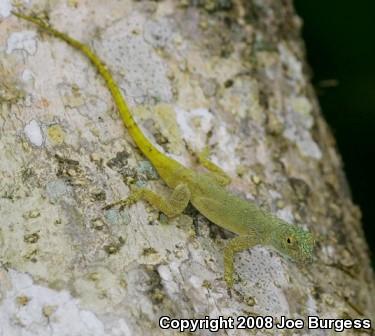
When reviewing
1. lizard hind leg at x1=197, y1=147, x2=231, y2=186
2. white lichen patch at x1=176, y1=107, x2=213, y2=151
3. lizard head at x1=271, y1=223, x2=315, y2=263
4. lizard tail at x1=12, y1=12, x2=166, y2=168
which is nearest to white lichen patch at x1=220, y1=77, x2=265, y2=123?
white lichen patch at x1=176, y1=107, x2=213, y2=151

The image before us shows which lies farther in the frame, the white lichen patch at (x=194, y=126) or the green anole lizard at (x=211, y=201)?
the white lichen patch at (x=194, y=126)

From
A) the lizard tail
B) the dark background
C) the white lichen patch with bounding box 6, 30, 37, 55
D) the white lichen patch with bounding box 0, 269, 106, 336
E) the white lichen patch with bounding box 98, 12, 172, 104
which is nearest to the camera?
the white lichen patch with bounding box 0, 269, 106, 336

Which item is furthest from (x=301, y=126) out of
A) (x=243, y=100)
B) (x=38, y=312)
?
(x=38, y=312)

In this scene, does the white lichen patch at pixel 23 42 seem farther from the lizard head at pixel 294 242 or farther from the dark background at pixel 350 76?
the dark background at pixel 350 76

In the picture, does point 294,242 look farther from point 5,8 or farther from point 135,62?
point 5,8

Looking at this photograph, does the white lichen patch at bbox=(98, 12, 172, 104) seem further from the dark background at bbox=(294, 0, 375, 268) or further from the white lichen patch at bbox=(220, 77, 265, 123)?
the dark background at bbox=(294, 0, 375, 268)

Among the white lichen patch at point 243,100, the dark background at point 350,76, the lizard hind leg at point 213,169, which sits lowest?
the dark background at point 350,76

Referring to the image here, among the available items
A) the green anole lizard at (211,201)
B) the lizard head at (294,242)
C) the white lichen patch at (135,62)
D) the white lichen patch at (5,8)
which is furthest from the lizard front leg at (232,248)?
the white lichen patch at (5,8)

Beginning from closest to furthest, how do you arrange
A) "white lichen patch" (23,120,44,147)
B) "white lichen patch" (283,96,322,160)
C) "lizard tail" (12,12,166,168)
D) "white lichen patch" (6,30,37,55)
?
"white lichen patch" (23,120,44,147) → "white lichen patch" (6,30,37,55) → "lizard tail" (12,12,166,168) → "white lichen patch" (283,96,322,160)
